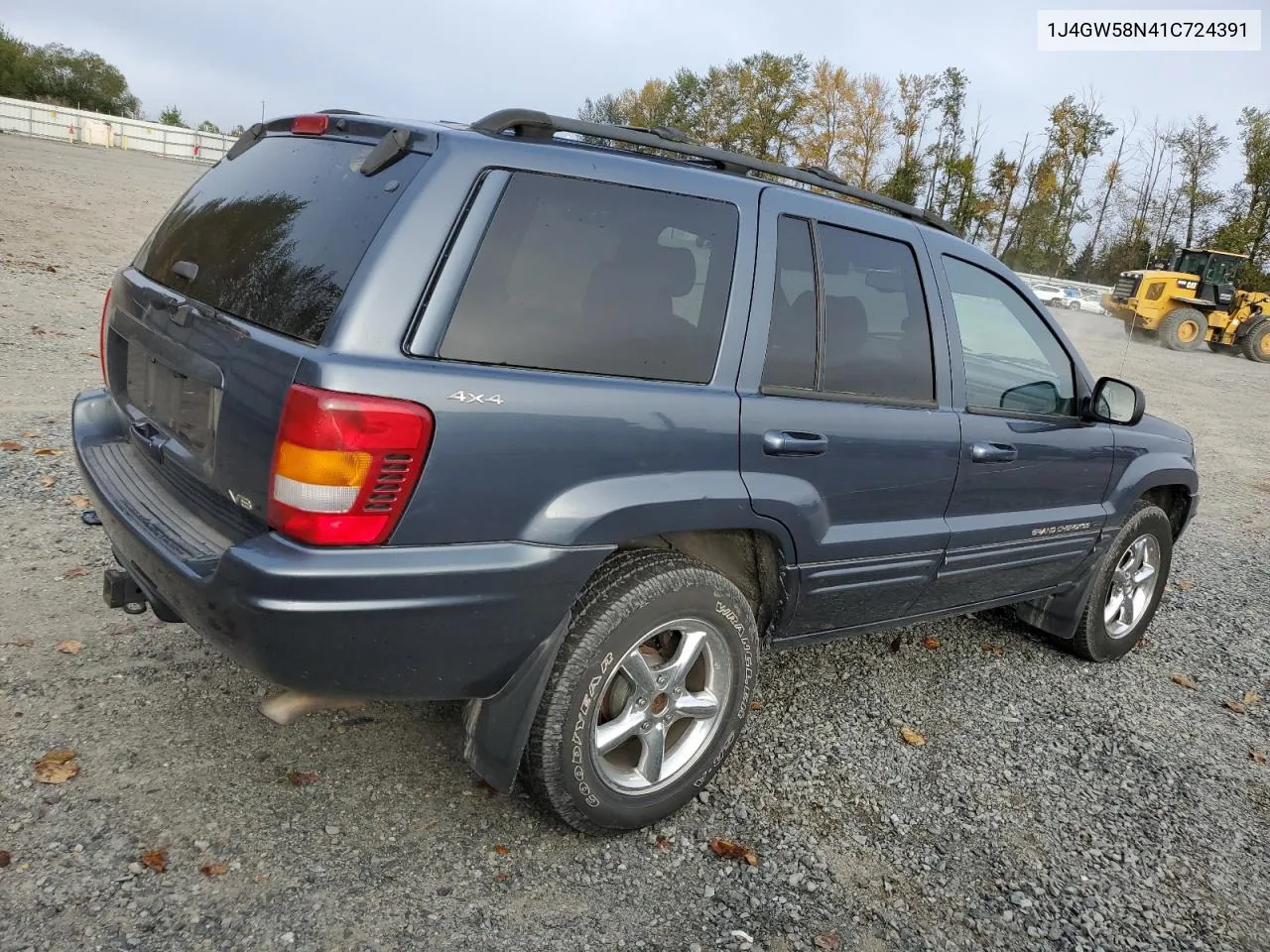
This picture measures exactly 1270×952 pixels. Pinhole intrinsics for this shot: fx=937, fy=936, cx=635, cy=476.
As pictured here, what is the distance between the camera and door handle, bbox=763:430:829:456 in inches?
106

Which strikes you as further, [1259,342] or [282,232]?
[1259,342]

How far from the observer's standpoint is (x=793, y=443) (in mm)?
2738

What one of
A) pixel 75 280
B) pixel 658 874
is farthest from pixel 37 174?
pixel 658 874

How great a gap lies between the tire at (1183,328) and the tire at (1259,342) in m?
1.03

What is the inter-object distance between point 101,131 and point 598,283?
186ft

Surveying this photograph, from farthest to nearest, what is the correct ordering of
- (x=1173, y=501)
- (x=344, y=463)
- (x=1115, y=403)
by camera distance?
(x=1173, y=501) < (x=1115, y=403) < (x=344, y=463)

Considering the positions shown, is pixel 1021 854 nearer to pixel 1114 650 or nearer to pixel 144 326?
pixel 1114 650

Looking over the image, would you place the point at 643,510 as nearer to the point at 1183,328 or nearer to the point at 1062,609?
the point at 1062,609

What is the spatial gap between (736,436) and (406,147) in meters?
1.14

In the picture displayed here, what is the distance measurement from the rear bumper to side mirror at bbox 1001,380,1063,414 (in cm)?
198

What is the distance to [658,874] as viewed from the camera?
2619 mm

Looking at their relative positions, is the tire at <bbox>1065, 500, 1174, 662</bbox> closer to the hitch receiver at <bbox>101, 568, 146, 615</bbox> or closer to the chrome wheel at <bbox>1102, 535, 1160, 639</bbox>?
the chrome wheel at <bbox>1102, 535, 1160, 639</bbox>

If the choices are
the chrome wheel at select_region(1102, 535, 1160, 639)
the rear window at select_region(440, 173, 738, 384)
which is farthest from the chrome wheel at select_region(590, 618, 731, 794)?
the chrome wheel at select_region(1102, 535, 1160, 639)

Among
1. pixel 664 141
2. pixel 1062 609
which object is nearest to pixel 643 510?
pixel 664 141
